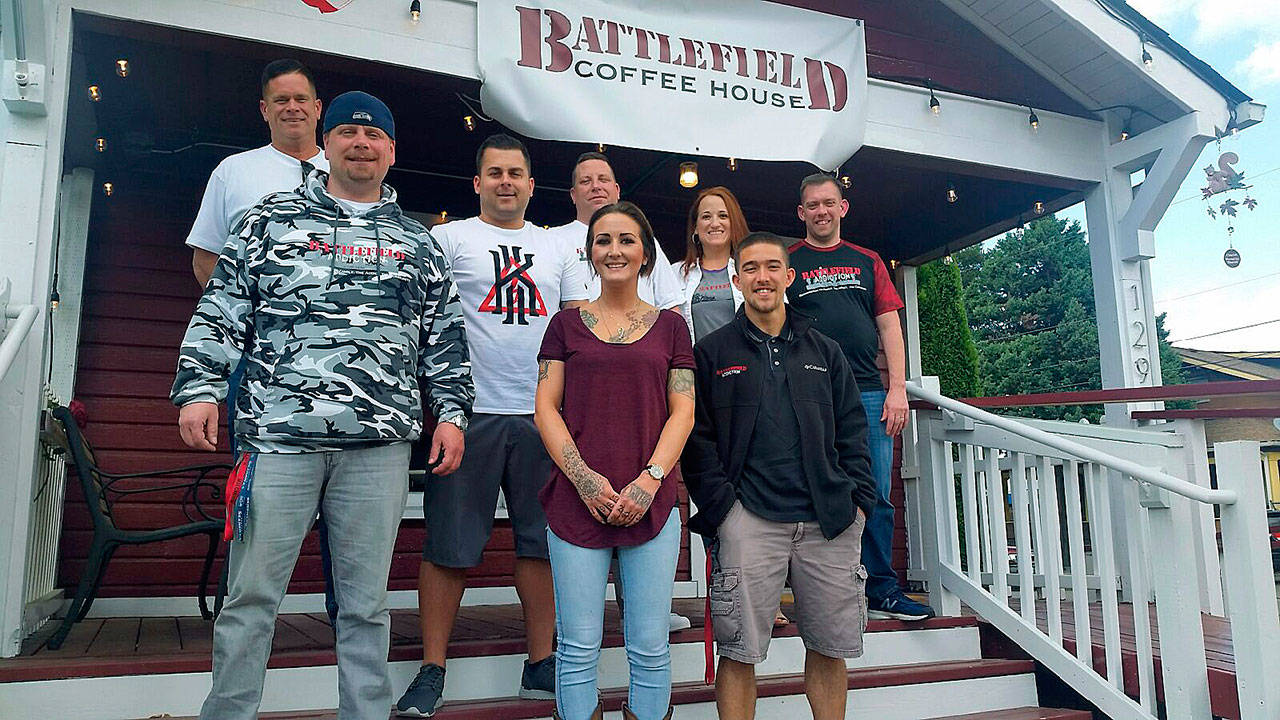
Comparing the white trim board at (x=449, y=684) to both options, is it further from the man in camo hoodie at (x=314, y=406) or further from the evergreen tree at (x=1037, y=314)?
the evergreen tree at (x=1037, y=314)

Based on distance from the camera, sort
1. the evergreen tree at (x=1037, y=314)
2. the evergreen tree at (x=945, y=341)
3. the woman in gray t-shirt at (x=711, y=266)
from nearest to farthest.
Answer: the woman in gray t-shirt at (x=711, y=266)
the evergreen tree at (x=945, y=341)
the evergreen tree at (x=1037, y=314)

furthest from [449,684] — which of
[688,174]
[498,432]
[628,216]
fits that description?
[688,174]

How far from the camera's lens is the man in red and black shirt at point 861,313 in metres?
3.15

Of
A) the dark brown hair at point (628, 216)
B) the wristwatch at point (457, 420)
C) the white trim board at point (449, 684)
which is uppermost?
the dark brown hair at point (628, 216)

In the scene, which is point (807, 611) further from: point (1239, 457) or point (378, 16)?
point (378, 16)

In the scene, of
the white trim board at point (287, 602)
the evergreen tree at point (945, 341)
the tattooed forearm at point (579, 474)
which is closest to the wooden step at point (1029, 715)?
the white trim board at point (287, 602)

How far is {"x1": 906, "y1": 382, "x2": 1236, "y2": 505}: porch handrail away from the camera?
8.99 feet

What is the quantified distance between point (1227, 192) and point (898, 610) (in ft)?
10.2

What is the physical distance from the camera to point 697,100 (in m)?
3.92

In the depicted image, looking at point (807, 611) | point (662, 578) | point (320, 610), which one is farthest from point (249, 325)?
point (320, 610)

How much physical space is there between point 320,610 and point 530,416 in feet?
7.80

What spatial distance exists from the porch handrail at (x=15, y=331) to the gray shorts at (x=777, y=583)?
1.92m

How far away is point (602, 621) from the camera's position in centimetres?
212

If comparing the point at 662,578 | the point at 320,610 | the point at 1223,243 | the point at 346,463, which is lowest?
the point at 320,610
